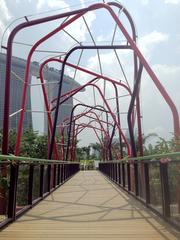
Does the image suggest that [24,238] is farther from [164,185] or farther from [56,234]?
[164,185]

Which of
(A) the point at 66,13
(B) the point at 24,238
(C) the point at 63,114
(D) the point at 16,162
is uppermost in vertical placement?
(C) the point at 63,114

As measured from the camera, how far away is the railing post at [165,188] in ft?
19.0

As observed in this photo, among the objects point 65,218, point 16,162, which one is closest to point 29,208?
point 65,218

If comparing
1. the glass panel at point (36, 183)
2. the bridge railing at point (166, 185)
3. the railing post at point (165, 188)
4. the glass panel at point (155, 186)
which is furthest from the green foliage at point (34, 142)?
the railing post at point (165, 188)

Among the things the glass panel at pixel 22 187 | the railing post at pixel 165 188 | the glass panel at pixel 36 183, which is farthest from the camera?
the glass panel at pixel 36 183

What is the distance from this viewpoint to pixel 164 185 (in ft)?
19.3

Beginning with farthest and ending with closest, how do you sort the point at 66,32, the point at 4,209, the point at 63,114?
the point at 63,114 < the point at 66,32 < the point at 4,209

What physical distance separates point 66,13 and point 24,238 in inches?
423

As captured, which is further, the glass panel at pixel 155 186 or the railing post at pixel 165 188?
the glass panel at pixel 155 186

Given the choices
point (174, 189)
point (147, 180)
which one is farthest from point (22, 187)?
point (174, 189)

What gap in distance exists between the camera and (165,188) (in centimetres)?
586

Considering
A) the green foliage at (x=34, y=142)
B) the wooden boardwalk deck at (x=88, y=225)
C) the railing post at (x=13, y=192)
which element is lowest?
the wooden boardwalk deck at (x=88, y=225)

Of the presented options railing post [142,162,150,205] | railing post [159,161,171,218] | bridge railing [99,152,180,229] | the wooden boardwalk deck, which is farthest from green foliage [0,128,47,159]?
railing post [159,161,171,218]

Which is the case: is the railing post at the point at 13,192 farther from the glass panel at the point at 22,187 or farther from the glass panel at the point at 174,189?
the glass panel at the point at 174,189
